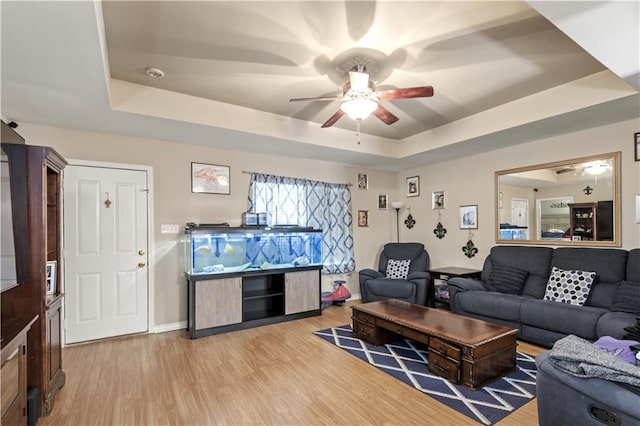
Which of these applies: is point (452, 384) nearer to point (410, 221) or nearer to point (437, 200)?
point (437, 200)

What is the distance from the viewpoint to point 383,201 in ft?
20.6

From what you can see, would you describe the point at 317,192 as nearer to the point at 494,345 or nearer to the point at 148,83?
the point at 148,83

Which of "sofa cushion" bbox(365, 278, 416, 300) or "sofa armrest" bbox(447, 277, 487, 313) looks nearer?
"sofa armrest" bbox(447, 277, 487, 313)

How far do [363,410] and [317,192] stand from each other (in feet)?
11.7

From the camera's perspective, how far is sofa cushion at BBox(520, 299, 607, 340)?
3.06m

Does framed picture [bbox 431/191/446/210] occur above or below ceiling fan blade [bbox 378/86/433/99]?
below

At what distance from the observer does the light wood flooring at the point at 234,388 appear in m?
2.27

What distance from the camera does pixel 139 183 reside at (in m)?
4.10

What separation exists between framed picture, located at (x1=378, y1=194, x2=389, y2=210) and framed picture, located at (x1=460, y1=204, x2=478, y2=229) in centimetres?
145

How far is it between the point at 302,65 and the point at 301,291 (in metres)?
3.04

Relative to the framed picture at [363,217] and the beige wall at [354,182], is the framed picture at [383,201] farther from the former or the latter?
the framed picture at [363,217]

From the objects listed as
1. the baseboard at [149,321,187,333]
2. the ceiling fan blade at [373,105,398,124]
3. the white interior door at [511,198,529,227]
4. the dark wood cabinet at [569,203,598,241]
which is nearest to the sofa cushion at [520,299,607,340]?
the dark wood cabinet at [569,203,598,241]

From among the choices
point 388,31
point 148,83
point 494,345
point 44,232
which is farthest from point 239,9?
point 494,345

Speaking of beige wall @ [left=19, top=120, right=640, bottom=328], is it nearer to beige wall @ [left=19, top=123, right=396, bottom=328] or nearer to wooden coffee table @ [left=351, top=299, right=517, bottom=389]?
beige wall @ [left=19, top=123, right=396, bottom=328]
